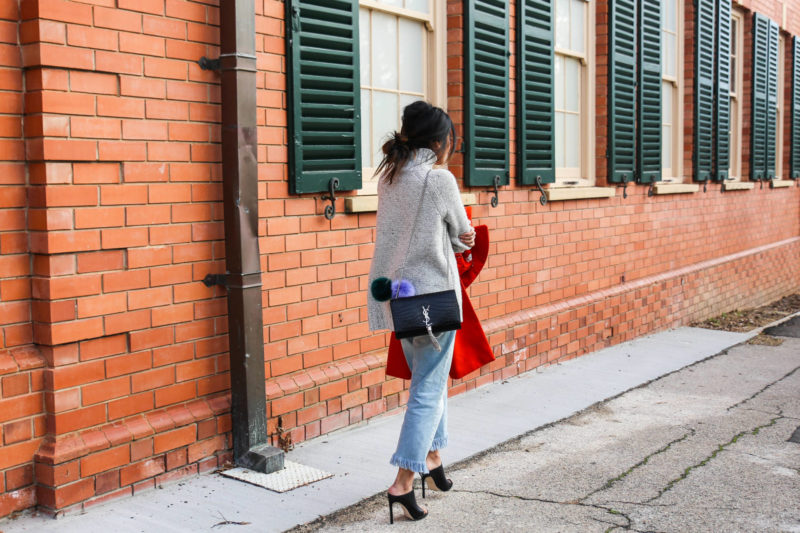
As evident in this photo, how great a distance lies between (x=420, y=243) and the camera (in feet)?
12.5

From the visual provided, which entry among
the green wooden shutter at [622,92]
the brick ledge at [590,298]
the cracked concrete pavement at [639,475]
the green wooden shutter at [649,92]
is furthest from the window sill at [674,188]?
the cracked concrete pavement at [639,475]

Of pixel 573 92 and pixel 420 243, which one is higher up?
pixel 573 92

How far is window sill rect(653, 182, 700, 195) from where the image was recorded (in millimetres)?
9531

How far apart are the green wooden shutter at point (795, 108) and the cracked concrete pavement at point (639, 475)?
929cm

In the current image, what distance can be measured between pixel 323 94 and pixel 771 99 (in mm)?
10377

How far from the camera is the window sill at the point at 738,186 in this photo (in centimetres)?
1160

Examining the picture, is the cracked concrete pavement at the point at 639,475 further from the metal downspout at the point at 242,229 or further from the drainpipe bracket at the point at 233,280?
the drainpipe bracket at the point at 233,280

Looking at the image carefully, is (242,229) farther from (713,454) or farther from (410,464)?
(713,454)

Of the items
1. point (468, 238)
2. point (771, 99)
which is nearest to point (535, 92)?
point (468, 238)

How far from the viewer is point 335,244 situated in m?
5.35

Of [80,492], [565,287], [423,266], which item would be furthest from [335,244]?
[565,287]

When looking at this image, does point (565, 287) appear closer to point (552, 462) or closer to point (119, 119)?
point (552, 462)

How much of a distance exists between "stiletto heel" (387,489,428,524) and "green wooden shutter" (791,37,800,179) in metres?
12.7

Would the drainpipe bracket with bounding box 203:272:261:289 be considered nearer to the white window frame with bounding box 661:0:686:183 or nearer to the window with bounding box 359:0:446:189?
the window with bounding box 359:0:446:189
